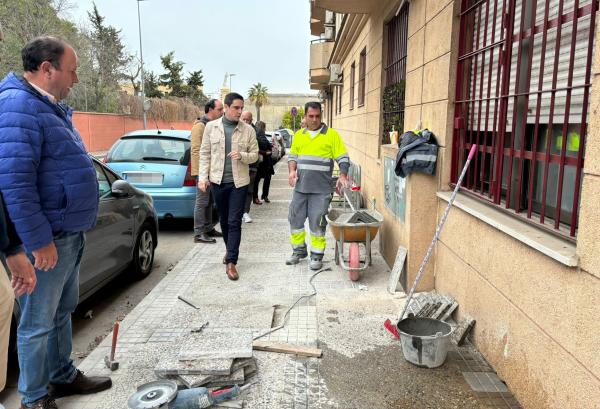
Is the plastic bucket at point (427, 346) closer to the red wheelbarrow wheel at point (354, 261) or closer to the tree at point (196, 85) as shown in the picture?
the red wheelbarrow wheel at point (354, 261)

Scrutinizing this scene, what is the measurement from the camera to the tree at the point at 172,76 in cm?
5984

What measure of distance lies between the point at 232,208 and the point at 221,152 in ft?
2.06

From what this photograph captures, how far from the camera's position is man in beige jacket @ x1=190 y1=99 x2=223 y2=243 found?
7.11m

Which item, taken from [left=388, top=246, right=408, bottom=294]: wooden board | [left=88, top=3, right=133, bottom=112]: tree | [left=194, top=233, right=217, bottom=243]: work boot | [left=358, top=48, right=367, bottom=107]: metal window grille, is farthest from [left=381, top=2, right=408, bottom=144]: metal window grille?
[left=88, top=3, right=133, bottom=112]: tree

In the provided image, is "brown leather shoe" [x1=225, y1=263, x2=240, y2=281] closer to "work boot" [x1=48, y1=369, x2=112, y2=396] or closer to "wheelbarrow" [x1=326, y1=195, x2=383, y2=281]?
"wheelbarrow" [x1=326, y1=195, x2=383, y2=281]

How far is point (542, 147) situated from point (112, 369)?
3258 mm

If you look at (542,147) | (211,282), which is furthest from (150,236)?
(542,147)

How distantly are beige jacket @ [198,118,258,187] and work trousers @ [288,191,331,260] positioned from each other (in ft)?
2.33

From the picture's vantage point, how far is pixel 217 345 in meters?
3.38

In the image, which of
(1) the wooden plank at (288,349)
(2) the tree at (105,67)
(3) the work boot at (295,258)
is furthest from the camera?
(2) the tree at (105,67)

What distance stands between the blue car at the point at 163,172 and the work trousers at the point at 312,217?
254 centimetres

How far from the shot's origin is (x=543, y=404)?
2.64 m

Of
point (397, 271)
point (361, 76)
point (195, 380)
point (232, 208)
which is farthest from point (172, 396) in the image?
point (361, 76)

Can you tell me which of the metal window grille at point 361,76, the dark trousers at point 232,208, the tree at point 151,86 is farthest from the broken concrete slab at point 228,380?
the tree at point 151,86
